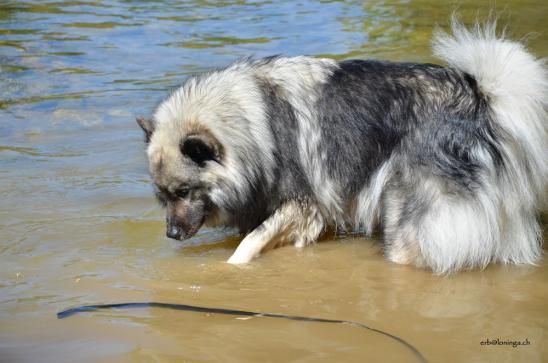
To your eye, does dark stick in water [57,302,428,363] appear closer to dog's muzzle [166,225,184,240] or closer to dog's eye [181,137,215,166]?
dog's muzzle [166,225,184,240]

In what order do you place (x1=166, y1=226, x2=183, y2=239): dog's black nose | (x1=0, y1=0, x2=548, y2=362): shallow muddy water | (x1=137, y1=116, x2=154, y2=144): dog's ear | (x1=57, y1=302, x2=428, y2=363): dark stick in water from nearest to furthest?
(x1=0, y1=0, x2=548, y2=362): shallow muddy water, (x1=57, y1=302, x2=428, y2=363): dark stick in water, (x1=166, y1=226, x2=183, y2=239): dog's black nose, (x1=137, y1=116, x2=154, y2=144): dog's ear

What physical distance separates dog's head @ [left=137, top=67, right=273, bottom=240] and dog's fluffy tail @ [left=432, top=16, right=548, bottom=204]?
1289mm

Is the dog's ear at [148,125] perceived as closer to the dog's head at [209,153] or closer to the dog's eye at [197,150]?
the dog's head at [209,153]

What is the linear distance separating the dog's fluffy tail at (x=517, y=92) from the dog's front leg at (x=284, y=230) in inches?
48.9

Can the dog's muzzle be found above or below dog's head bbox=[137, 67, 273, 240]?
below

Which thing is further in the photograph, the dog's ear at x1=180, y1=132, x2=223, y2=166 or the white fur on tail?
the dog's ear at x1=180, y1=132, x2=223, y2=166

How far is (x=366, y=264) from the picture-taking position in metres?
4.72

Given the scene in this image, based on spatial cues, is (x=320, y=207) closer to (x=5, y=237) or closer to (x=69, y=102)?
(x=5, y=237)

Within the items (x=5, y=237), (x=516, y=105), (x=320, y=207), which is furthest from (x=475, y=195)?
(x=5, y=237)

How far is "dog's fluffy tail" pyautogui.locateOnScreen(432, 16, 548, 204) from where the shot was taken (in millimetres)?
4457

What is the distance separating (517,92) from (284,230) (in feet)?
5.21

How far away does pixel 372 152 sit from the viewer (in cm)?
470

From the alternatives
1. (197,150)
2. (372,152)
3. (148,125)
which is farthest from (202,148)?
(372,152)

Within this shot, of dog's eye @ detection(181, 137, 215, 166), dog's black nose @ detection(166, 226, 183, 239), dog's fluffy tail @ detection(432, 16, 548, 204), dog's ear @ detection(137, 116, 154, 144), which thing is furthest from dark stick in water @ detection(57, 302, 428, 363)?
dog's fluffy tail @ detection(432, 16, 548, 204)
